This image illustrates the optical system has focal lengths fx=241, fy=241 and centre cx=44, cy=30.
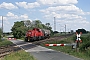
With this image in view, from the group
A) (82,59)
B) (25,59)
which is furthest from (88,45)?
(25,59)

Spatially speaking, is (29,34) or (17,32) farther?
(17,32)

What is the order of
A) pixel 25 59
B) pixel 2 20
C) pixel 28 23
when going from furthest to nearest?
pixel 28 23 < pixel 2 20 < pixel 25 59

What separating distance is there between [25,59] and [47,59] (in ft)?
5.50

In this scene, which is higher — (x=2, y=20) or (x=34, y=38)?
(x=2, y=20)

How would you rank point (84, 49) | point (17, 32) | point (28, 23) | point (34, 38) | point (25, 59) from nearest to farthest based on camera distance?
1. point (25, 59)
2. point (84, 49)
3. point (34, 38)
4. point (17, 32)
5. point (28, 23)

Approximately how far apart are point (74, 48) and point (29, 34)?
36.7 metres

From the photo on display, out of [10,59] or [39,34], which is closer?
[10,59]

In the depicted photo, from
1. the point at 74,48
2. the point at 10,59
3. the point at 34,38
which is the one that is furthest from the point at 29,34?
the point at 10,59

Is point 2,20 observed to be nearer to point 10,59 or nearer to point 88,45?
point 88,45

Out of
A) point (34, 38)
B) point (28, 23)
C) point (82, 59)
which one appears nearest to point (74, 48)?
point (82, 59)

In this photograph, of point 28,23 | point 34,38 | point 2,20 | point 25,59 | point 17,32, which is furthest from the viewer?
point 28,23

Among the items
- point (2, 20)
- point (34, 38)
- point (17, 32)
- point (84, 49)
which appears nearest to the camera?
point (84, 49)

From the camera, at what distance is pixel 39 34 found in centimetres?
6303

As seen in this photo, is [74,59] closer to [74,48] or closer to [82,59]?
[82,59]
